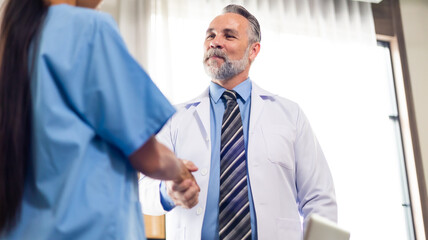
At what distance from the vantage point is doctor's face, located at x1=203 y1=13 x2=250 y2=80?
2.44m

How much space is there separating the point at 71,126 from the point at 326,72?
3.12m

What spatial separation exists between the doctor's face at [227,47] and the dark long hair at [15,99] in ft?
4.07

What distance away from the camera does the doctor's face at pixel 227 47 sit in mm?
2439

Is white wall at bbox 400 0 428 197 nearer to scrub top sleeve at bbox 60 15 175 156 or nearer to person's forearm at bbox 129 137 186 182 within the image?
person's forearm at bbox 129 137 186 182

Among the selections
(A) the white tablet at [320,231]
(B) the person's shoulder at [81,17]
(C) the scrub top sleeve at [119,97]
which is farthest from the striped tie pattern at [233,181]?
(B) the person's shoulder at [81,17]

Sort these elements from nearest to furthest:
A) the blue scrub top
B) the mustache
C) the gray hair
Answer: the blue scrub top, the mustache, the gray hair

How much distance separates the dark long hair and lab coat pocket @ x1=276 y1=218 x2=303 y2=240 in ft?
3.76

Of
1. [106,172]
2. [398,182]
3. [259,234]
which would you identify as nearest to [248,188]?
[259,234]

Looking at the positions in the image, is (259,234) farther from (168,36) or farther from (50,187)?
(168,36)

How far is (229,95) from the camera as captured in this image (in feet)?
7.72

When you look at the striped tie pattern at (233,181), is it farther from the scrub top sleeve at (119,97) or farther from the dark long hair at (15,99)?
the dark long hair at (15,99)

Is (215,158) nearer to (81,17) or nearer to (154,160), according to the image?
(154,160)

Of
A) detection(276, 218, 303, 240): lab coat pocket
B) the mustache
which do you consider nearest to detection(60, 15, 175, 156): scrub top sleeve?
detection(276, 218, 303, 240): lab coat pocket

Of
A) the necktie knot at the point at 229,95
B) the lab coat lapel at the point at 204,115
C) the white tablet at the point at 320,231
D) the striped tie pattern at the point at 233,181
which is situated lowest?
the white tablet at the point at 320,231
